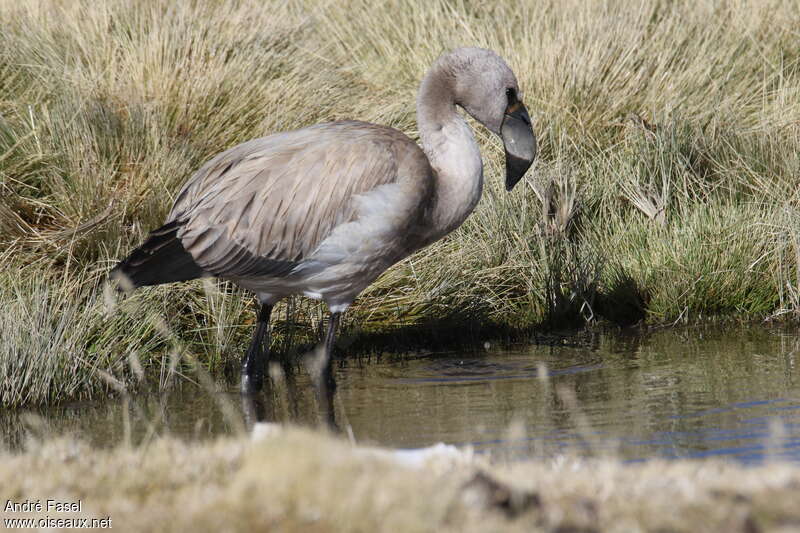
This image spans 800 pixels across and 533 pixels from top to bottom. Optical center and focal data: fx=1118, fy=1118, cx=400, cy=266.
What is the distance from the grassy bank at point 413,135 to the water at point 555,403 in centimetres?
42

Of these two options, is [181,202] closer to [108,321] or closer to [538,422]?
[108,321]

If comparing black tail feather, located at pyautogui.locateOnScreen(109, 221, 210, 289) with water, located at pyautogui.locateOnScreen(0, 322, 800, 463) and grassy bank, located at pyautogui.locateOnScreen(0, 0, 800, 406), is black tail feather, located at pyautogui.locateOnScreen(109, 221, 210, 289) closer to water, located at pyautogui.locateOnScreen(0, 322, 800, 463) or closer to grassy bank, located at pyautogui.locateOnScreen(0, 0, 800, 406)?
grassy bank, located at pyautogui.locateOnScreen(0, 0, 800, 406)

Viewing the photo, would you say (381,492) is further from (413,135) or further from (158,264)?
(413,135)

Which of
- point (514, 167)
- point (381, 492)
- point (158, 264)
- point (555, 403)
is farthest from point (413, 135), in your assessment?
point (381, 492)

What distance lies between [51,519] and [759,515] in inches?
78.7

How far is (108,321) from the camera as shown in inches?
265

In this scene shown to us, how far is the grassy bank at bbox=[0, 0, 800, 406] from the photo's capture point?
7.08 m

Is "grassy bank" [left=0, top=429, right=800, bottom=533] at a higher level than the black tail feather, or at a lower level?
lower

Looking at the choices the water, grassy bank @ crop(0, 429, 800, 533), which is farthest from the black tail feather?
grassy bank @ crop(0, 429, 800, 533)

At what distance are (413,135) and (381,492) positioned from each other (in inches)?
253

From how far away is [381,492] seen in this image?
117 inches

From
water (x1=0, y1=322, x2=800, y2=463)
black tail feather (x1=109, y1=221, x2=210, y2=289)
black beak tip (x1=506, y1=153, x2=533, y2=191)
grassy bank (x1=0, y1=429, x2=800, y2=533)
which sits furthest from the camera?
black beak tip (x1=506, y1=153, x2=533, y2=191)

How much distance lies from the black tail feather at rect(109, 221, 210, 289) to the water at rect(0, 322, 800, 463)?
0.71m

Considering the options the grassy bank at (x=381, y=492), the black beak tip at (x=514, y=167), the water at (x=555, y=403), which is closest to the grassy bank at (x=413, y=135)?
the water at (x=555, y=403)
